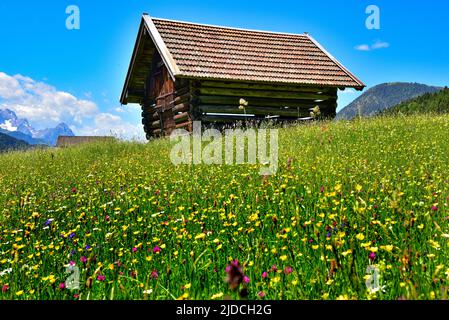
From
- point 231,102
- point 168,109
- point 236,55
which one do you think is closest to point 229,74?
point 231,102

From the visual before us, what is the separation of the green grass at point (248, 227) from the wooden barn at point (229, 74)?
19.9ft

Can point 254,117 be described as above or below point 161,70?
below

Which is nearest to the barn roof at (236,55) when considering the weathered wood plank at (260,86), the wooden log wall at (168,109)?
the weathered wood plank at (260,86)


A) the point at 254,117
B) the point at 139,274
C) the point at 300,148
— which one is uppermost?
the point at 254,117

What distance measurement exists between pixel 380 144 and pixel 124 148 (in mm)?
7607

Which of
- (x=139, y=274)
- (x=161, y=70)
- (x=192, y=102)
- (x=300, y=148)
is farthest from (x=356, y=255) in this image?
(x=161, y=70)

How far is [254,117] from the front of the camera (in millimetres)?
15367

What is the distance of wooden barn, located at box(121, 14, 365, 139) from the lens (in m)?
14.4

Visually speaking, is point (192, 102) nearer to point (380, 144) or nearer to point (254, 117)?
point (254, 117)

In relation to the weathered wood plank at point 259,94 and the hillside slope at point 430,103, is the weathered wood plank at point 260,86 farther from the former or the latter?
the hillside slope at point 430,103

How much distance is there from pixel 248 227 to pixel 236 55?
43.7 feet

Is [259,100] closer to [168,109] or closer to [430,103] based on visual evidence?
[168,109]

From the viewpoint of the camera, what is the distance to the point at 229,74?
14492 mm

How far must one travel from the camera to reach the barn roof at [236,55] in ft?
47.6
